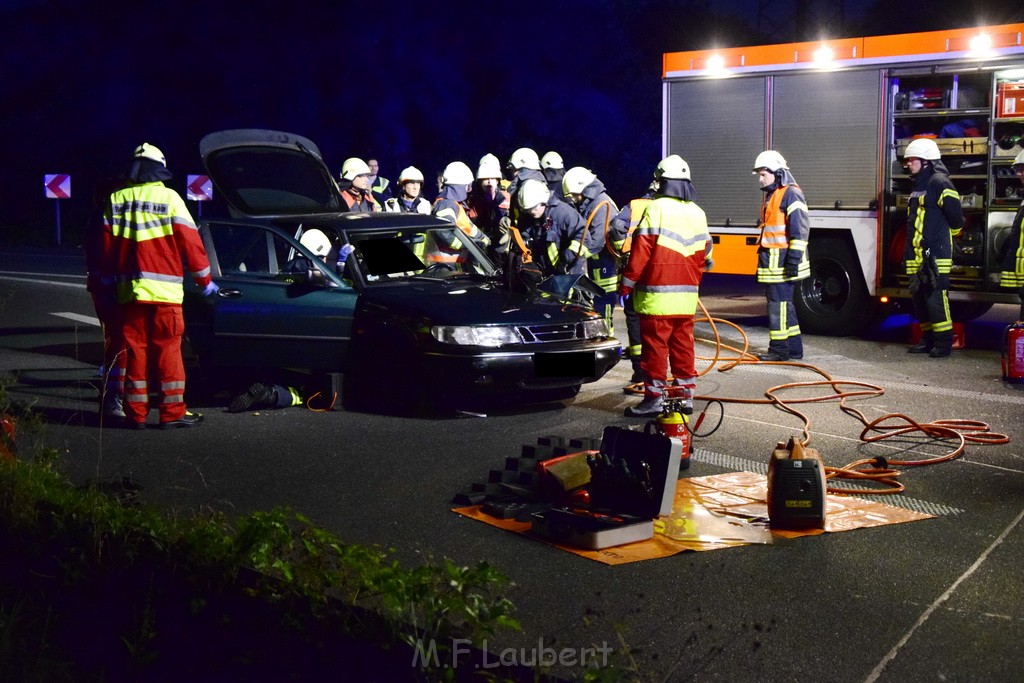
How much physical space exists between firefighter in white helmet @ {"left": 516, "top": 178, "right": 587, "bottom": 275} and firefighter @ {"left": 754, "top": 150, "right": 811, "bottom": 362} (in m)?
2.11

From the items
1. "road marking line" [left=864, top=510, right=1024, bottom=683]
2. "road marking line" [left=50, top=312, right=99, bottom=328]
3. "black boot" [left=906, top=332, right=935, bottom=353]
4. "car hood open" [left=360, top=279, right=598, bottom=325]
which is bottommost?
"road marking line" [left=864, top=510, right=1024, bottom=683]

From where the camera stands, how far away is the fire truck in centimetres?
1211

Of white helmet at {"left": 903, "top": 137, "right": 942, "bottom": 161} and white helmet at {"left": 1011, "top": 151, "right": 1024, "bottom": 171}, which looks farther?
white helmet at {"left": 903, "top": 137, "right": 942, "bottom": 161}

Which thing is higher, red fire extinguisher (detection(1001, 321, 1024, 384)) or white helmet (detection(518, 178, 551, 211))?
white helmet (detection(518, 178, 551, 211))

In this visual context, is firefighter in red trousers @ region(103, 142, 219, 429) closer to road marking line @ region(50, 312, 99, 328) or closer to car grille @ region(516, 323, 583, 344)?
car grille @ region(516, 323, 583, 344)

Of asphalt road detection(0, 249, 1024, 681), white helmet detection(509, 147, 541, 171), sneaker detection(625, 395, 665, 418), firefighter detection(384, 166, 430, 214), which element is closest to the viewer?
asphalt road detection(0, 249, 1024, 681)

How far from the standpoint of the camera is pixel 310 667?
13.4 feet

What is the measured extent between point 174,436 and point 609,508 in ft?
11.5

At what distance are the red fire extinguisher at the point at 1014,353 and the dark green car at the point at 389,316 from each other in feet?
11.1

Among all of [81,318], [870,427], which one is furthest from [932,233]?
[81,318]

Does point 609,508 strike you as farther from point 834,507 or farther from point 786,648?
point 786,648

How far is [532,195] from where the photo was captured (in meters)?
10.2

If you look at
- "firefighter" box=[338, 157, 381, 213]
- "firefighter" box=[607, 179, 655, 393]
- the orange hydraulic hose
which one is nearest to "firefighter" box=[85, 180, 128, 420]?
"firefighter" box=[607, 179, 655, 393]

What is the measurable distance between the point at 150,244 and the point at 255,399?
1441mm
